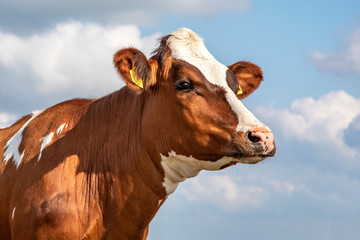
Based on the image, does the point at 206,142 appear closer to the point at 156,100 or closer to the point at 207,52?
the point at 156,100

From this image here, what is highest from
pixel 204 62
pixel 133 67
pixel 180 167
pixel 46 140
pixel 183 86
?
pixel 204 62

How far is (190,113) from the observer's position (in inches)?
287

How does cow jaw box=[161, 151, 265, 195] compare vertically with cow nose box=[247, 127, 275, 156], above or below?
below

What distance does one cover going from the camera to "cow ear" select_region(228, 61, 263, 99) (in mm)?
9523

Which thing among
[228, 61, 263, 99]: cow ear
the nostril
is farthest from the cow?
[228, 61, 263, 99]: cow ear

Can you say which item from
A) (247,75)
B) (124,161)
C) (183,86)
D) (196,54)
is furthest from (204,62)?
(247,75)

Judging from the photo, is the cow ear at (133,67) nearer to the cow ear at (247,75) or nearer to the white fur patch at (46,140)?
the white fur patch at (46,140)

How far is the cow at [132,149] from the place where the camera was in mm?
7238

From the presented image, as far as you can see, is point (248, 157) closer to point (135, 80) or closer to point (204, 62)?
point (204, 62)

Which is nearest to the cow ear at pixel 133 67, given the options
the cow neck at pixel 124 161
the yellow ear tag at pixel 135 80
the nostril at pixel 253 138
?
the yellow ear tag at pixel 135 80

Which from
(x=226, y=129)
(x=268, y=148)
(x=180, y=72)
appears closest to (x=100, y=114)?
(x=180, y=72)

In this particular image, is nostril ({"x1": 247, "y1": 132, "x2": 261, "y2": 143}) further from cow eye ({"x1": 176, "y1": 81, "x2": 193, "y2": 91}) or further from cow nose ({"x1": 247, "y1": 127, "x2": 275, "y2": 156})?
cow eye ({"x1": 176, "y1": 81, "x2": 193, "y2": 91})

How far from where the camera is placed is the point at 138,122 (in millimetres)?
7949

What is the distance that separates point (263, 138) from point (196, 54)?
6.14 ft
